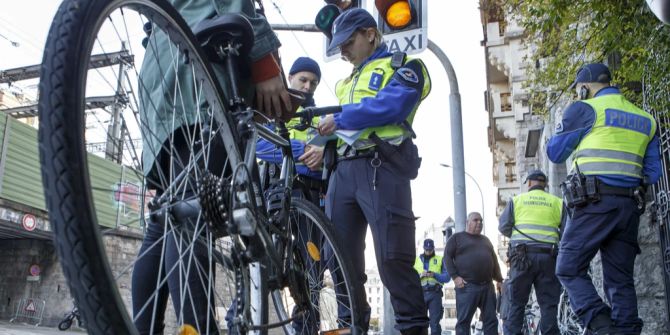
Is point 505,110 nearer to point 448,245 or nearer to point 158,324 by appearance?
point 448,245

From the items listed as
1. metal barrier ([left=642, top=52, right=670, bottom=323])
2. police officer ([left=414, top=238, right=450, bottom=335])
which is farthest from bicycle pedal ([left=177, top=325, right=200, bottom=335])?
police officer ([left=414, top=238, right=450, bottom=335])

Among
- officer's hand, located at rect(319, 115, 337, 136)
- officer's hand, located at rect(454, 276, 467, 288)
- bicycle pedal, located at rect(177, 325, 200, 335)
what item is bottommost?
bicycle pedal, located at rect(177, 325, 200, 335)

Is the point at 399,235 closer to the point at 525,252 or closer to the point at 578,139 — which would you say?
the point at 578,139

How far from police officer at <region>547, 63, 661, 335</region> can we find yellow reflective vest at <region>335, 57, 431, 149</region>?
A: 164 cm

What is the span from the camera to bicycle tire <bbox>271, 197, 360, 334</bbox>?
2.66 metres

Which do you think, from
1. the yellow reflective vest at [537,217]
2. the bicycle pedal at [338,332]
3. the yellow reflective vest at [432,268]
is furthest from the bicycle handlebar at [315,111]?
the yellow reflective vest at [432,268]

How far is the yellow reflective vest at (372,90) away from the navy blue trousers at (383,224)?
157 millimetres

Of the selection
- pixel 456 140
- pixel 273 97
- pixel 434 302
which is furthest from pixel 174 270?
pixel 434 302

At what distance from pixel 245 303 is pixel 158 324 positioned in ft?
1.04

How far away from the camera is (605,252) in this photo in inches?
174

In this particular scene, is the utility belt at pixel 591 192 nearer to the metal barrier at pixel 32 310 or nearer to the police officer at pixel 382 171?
the police officer at pixel 382 171

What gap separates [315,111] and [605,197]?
2495mm

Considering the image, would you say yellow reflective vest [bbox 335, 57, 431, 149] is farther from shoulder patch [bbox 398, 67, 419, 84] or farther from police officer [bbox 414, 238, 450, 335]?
police officer [bbox 414, 238, 450, 335]

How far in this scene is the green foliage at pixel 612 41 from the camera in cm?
587
